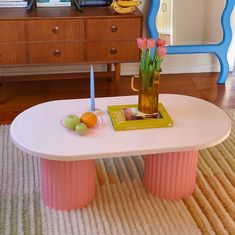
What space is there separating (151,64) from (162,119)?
263mm

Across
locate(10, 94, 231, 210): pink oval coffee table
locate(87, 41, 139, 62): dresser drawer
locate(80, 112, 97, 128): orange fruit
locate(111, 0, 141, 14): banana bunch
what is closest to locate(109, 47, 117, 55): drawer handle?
locate(87, 41, 139, 62): dresser drawer

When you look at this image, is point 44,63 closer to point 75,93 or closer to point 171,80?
point 75,93

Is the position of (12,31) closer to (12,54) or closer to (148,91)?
(12,54)

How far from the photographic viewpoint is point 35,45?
3111 mm

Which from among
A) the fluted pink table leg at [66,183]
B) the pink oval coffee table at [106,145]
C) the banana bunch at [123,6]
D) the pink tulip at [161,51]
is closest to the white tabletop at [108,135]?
the pink oval coffee table at [106,145]

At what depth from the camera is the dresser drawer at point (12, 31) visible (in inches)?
119

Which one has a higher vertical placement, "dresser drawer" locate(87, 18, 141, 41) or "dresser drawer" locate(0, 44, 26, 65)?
"dresser drawer" locate(87, 18, 141, 41)

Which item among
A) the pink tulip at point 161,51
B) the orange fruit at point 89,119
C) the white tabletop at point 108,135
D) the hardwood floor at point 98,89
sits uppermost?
the pink tulip at point 161,51

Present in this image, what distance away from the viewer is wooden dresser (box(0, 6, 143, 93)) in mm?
3053

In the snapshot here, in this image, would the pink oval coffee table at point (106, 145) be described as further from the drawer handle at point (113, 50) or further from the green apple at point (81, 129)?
the drawer handle at point (113, 50)

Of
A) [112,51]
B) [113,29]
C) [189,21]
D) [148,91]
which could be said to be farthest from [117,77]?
[148,91]

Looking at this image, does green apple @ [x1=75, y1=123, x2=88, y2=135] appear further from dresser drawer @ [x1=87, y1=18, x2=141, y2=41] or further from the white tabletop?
dresser drawer @ [x1=87, y1=18, x2=141, y2=41]

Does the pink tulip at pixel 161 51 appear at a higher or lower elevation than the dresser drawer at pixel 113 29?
higher

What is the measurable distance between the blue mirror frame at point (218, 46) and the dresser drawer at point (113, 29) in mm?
400
